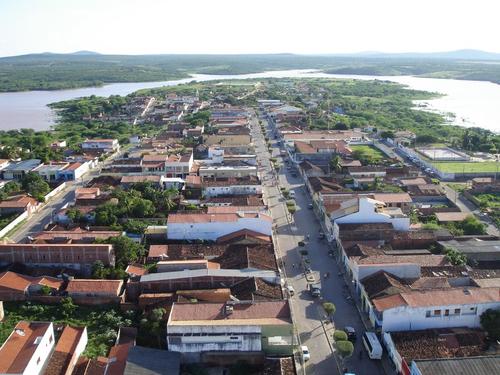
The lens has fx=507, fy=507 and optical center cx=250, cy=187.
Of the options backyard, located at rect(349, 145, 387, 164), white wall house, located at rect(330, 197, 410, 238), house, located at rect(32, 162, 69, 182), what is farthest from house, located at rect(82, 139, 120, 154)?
white wall house, located at rect(330, 197, 410, 238)

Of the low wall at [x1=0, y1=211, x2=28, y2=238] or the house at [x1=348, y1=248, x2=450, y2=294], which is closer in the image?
the house at [x1=348, y1=248, x2=450, y2=294]

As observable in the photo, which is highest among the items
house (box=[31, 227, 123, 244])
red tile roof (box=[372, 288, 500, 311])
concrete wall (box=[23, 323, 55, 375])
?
red tile roof (box=[372, 288, 500, 311])

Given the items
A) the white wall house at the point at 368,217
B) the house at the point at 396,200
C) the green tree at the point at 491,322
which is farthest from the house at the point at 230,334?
the house at the point at 396,200

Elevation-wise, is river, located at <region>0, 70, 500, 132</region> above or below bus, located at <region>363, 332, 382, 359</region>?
below

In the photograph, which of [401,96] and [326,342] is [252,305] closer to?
[326,342]

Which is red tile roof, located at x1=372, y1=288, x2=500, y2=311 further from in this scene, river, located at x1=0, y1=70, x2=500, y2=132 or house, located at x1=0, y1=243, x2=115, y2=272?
river, located at x1=0, y1=70, x2=500, y2=132

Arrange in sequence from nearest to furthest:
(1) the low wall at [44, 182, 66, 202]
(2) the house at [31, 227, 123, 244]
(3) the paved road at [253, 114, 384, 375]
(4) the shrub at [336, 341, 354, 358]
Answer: (4) the shrub at [336, 341, 354, 358]
(3) the paved road at [253, 114, 384, 375]
(2) the house at [31, 227, 123, 244]
(1) the low wall at [44, 182, 66, 202]

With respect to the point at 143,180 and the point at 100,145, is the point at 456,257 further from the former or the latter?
the point at 100,145
